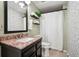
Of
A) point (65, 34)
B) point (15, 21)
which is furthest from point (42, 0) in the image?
point (65, 34)

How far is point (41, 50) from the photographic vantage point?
1.04 meters

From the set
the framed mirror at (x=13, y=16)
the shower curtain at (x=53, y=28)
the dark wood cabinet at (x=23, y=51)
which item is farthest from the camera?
the shower curtain at (x=53, y=28)

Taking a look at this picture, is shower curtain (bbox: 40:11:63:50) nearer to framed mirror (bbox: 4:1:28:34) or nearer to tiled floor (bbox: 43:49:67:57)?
tiled floor (bbox: 43:49:67:57)

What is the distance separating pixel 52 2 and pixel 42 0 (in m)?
0.11

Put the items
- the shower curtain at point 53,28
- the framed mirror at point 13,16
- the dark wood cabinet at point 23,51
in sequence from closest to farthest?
1. the dark wood cabinet at point 23,51
2. the framed mirror at point 13,16
3. the shower curtain at point 53,28

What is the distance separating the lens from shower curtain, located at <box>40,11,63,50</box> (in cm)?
99

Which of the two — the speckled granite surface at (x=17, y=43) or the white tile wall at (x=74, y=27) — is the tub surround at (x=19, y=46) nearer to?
the speckled granite surface at (x=17, y=43)

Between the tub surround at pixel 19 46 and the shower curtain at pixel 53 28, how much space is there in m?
0.11

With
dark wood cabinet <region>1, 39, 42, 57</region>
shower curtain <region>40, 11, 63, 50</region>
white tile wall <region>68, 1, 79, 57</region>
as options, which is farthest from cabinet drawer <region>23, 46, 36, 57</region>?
white tile wall <region>68, 1, 79, 57</region>

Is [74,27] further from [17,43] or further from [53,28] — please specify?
[17,43]

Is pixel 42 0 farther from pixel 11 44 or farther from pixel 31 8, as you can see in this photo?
pixel 11 44

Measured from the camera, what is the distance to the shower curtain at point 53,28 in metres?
0.99

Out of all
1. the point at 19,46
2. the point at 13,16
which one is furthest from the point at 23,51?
the point at 13,16

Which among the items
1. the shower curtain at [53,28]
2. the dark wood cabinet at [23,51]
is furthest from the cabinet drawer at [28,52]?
the shower curtain at [53,28]
